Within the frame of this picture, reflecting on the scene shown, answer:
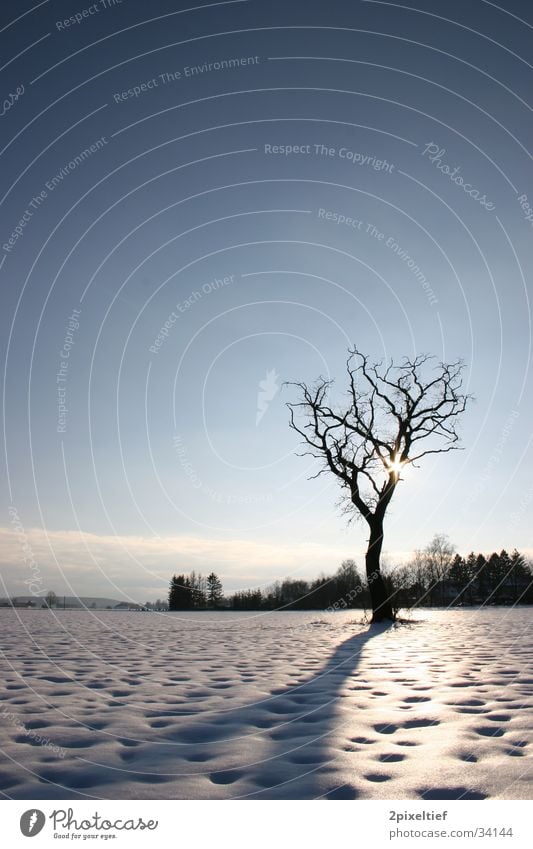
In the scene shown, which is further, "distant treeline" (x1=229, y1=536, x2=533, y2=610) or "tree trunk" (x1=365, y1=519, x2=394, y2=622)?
"distant treeline" (x1=229, y1=536, x2=533, y2=610)

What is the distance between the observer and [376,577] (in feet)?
73.7

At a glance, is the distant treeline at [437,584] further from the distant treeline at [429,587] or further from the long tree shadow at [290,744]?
the long tree shadow at [290,744]

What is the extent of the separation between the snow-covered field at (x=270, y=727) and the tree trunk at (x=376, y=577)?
37.3 ft

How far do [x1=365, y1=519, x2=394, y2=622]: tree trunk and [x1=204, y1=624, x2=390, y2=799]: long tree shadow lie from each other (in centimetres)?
1464

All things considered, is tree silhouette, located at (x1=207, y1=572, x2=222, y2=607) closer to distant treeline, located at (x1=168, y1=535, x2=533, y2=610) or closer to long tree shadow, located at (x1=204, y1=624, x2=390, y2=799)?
distant treeline, located at (x1=168, y1=535, x2=533, y2=610)

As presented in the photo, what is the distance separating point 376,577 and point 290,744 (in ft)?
59.7

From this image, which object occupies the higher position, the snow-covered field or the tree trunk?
the tree trunk

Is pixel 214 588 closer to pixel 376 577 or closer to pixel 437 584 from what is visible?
pixel 437 584

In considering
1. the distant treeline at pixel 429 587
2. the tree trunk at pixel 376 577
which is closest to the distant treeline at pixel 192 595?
the distant treeline at pixel 429 587

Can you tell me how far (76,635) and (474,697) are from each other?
14.2m

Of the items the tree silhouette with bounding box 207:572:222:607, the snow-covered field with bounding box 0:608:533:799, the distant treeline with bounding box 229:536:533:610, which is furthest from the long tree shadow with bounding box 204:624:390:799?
the tree silhouette with bounding box 207:572:222:607

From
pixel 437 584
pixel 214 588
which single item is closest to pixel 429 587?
pixel 437 584

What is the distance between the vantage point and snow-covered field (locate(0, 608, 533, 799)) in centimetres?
421
